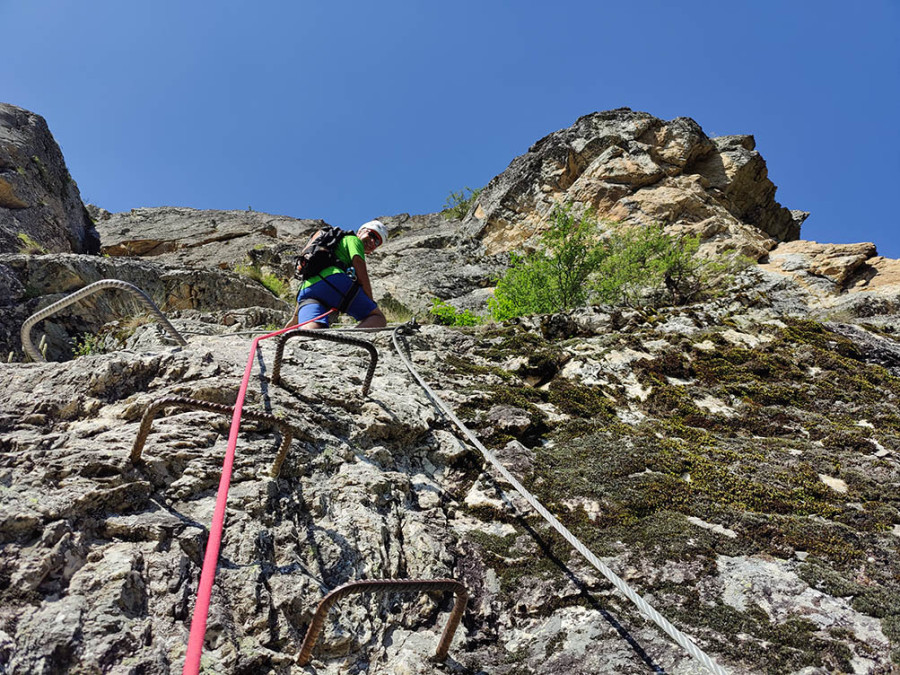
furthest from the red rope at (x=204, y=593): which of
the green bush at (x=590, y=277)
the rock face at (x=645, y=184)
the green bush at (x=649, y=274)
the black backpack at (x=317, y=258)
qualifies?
the rock face at (x=645, y=184)

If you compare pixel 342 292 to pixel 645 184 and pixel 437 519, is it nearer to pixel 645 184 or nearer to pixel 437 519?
pixel 437 519

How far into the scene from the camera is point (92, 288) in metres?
3.62

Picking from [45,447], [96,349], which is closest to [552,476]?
[45,447]

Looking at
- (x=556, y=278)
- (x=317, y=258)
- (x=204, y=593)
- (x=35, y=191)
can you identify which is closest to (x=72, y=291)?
(x=317, y=258)

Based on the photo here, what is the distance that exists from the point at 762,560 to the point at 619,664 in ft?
3.49

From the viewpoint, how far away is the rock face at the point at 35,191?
45.2 feet

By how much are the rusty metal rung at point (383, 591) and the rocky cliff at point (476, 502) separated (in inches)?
4.6

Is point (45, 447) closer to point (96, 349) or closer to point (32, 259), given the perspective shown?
point (96, 349)

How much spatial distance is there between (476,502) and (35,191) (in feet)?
64.6

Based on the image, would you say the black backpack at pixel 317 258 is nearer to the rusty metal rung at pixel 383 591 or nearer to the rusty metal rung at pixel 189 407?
the rusty metal rung at pixel 189 407

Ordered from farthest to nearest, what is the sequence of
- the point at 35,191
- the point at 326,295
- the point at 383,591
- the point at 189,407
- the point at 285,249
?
the point at 285,249
the point at 35,191
the point at 326,295
the point at 189,407
the point at 383,591

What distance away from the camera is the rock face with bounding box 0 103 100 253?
13773mm

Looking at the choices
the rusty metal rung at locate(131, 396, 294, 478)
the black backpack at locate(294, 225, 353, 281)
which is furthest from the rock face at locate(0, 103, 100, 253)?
the rusty metal rung at locate(131, 396, 294, 478)

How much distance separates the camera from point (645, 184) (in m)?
24.3
